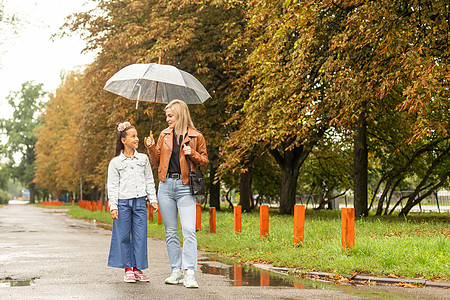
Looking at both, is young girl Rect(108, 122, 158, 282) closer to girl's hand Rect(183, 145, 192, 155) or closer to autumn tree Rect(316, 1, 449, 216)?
girl's hand Rect(183, 145, 192, 155)

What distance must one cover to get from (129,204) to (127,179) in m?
0.31

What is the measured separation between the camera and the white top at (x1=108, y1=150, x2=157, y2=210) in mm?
6961

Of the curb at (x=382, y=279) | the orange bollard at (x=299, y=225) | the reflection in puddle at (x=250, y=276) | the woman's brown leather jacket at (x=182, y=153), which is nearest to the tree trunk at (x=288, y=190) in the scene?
the orange bollard at (x=299, y=225)

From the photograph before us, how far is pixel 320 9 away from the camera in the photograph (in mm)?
13562

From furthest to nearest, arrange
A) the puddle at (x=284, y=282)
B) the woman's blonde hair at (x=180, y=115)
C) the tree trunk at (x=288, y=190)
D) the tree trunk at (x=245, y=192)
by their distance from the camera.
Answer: the tree trunk at (x=245, y=192), the tree trunk at (x=288, y=190), the woman's blonde hair at (x=180, y=115), the puddle at (x=284, y=282)

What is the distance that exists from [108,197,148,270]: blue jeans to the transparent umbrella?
60.0 inches


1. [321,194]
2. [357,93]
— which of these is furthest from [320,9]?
[321,194]

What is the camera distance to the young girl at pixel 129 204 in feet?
22.7

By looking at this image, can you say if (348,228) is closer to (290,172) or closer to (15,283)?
(15,283)

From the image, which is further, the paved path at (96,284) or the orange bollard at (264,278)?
the orange bollard at (264,278)

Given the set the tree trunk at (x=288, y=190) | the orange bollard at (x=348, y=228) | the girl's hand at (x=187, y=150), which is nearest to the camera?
the girl's hand at (x=187, y=150)

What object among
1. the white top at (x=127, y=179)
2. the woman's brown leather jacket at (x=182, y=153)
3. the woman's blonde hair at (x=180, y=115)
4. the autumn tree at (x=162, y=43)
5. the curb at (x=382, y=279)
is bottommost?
the curb at (x=382, y=279)

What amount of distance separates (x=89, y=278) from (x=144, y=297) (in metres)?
1.59

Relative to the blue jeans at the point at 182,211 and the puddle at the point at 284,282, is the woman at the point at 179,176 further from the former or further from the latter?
the puddle at the point at 284,282
